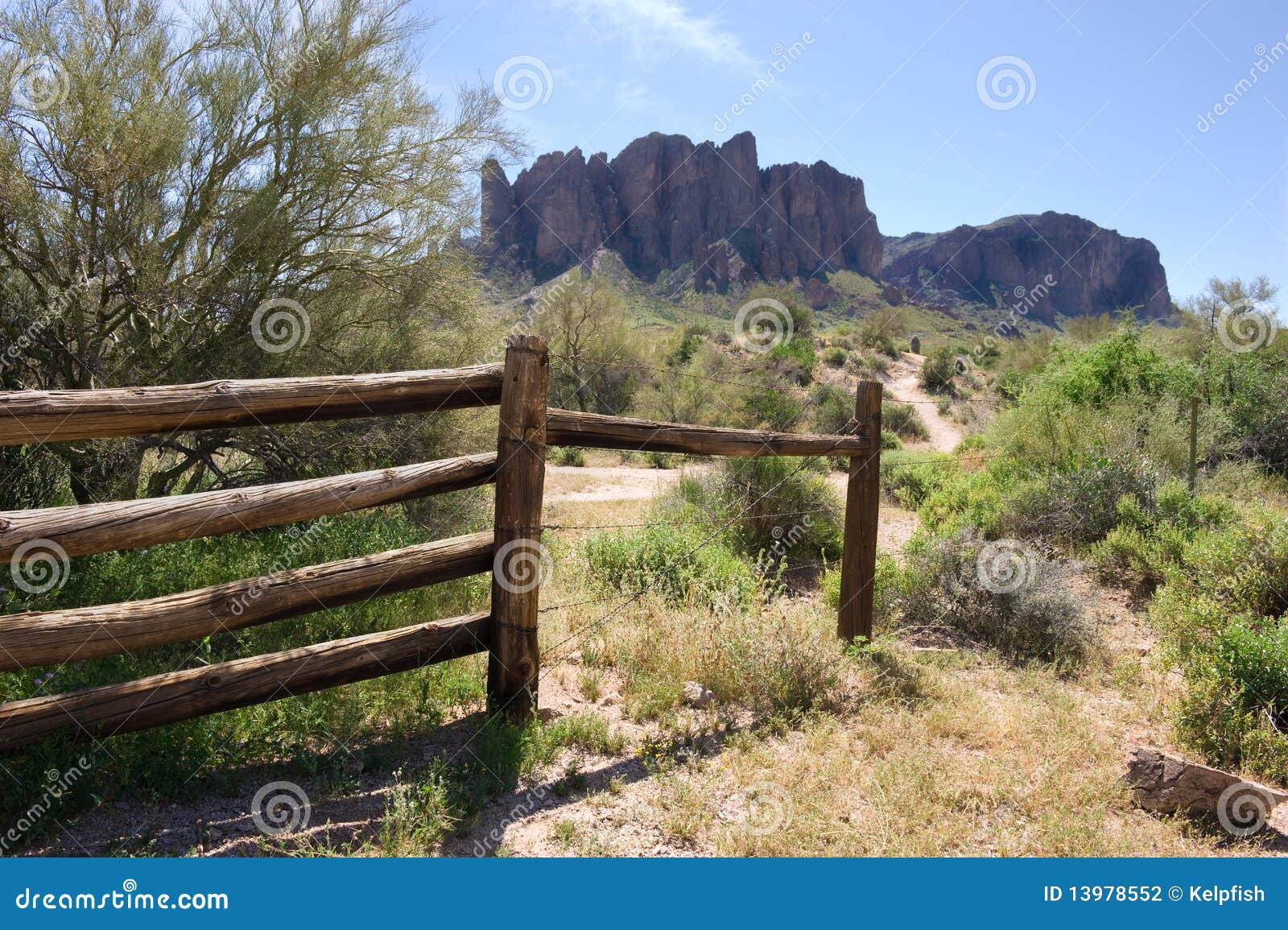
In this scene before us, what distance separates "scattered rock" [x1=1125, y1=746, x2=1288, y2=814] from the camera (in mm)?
3305

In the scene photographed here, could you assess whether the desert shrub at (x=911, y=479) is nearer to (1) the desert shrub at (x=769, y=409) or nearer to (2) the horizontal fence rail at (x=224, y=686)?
(1) the desert shrub at (x=769, y=409)

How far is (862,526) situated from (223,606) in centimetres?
369

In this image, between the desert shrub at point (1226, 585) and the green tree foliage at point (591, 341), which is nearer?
the desert shrub at point (1226, 585)

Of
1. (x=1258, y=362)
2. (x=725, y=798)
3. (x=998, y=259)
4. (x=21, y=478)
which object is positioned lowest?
(x=725, y=798)

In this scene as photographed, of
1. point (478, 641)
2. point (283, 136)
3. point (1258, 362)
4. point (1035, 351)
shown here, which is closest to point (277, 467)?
point (283, 136)

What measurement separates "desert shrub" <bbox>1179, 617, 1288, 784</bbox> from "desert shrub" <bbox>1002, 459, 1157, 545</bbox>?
4127mm

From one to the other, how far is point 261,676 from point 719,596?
2836 millimetres

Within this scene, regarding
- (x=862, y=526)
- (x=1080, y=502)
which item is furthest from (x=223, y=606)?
(x=1080, y=502)

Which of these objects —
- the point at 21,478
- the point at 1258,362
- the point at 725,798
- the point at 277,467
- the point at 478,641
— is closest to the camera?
the point at 725,798

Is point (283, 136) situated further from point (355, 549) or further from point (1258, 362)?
point (1258, 362)

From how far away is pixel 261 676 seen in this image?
2.93 metres

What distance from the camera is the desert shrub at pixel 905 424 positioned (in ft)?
71.2

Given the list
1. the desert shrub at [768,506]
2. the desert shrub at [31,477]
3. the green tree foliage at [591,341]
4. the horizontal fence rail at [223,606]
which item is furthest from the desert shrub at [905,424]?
the horizontal fence rail at [223,606]

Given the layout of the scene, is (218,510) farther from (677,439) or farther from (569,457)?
(569,457)
